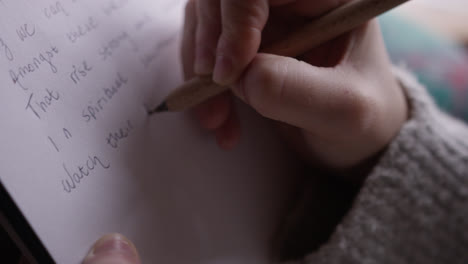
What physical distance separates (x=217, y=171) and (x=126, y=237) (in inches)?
4.4

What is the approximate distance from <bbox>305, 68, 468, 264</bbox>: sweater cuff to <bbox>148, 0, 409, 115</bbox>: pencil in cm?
15

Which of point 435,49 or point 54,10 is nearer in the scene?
point 54,10

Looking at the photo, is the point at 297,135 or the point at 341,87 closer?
the point at 341,87

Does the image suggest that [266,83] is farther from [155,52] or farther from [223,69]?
[155,52]

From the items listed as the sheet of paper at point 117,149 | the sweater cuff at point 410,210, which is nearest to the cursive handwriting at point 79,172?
the sheet of paper at point 117,149

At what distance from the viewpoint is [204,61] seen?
0.30m

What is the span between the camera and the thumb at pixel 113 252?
0.24m

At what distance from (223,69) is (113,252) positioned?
141mm

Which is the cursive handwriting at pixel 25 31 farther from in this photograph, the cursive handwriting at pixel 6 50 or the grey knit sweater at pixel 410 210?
the grey knit sweater at pixel 410 210

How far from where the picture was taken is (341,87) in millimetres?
278

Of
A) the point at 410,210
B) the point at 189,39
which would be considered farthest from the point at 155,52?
the point at 410,210

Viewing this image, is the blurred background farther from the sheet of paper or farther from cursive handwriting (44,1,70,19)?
cursive handwriting (44,1,70,19)

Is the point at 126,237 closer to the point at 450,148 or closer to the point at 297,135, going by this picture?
the point at 297,135

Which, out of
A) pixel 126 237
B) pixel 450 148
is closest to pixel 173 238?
pixel 126 237
